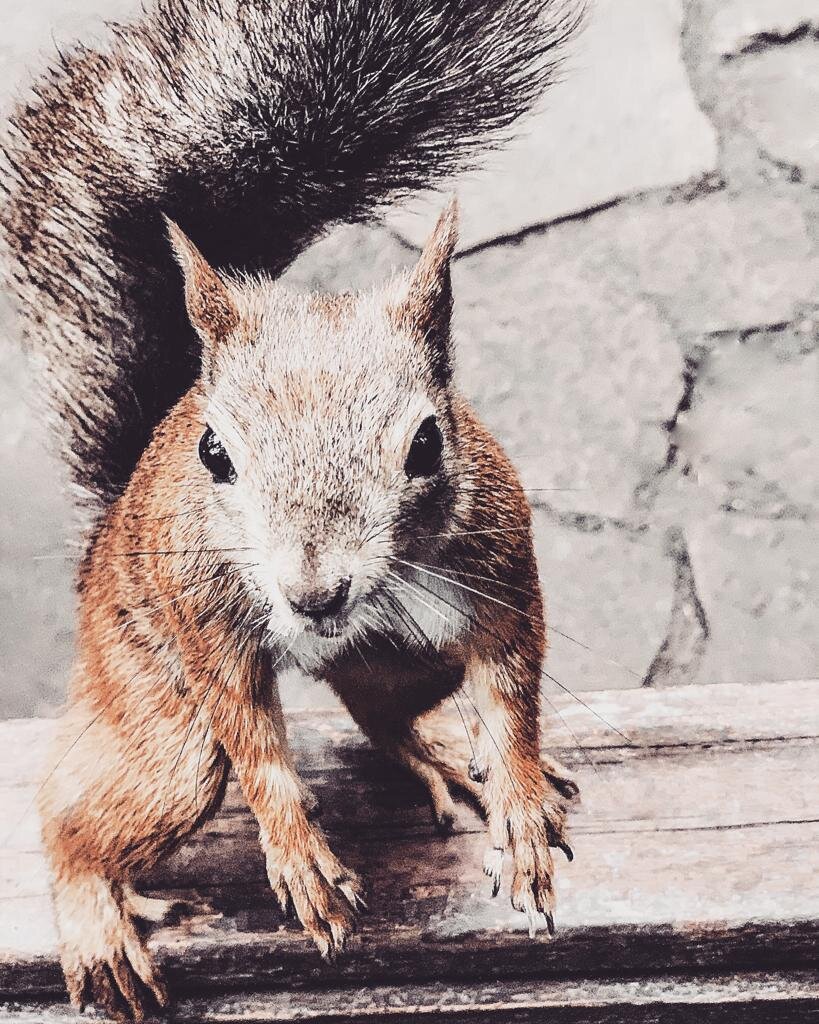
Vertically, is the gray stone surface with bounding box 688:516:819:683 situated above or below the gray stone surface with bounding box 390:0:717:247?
below

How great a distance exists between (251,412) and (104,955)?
0.42 metres

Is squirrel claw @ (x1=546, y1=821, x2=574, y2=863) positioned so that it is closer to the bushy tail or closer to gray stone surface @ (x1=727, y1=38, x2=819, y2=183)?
the bushy tail

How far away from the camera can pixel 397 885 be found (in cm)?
75

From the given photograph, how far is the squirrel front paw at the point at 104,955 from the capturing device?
27.3 inches

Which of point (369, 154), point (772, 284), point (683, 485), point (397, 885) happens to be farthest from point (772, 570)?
point (369, 154)

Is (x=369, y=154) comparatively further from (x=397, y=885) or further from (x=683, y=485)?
(x=683, y=485)

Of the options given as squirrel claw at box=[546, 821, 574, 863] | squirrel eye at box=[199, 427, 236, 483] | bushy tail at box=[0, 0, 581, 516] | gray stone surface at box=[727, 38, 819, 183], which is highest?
gray stone surface at box=[727, 38, 819, 183]

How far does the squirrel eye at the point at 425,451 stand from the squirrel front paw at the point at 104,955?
379 mm

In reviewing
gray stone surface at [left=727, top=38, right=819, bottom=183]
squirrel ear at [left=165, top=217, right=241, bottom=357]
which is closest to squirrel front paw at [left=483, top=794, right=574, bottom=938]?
squirrel ear at [left=165, top=217, right=241, bottom=357]

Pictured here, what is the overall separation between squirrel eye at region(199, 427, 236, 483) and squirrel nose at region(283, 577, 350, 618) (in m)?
0.09

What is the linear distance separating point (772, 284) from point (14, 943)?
1.26m

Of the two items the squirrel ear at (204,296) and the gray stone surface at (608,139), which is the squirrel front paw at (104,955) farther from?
the gray stone surface at (608,139)

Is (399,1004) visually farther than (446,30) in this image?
Yes

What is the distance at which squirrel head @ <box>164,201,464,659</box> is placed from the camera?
19.5 inches
